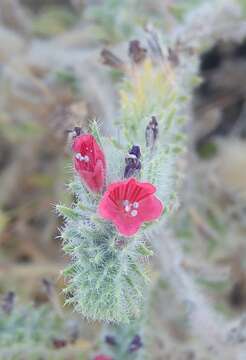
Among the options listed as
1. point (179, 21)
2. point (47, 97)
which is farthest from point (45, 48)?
point (179, 21)

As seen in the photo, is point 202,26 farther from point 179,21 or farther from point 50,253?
point 50,253

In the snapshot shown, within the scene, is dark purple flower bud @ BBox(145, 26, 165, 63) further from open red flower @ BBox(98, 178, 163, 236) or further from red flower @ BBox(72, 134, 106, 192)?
open red flower @ BBox(98, 178, 163, 236)

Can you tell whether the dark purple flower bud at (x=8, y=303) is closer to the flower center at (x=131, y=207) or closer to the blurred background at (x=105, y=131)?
the blurred background at (x=105, y=131)

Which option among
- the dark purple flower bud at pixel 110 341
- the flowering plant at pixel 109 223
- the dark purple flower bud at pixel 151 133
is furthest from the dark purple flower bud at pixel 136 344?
the dark purple flower bud at pixel 151 133

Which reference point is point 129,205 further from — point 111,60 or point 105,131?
point 105,131

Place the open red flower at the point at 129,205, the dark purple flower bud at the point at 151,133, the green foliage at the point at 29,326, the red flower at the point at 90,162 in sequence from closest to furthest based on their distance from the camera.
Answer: the open red flower at the point at 129,205 → the red flower at the point at 90,162 → the dark purple flower bud at the point at 151,133 → the green foliage at the point at 29,326
